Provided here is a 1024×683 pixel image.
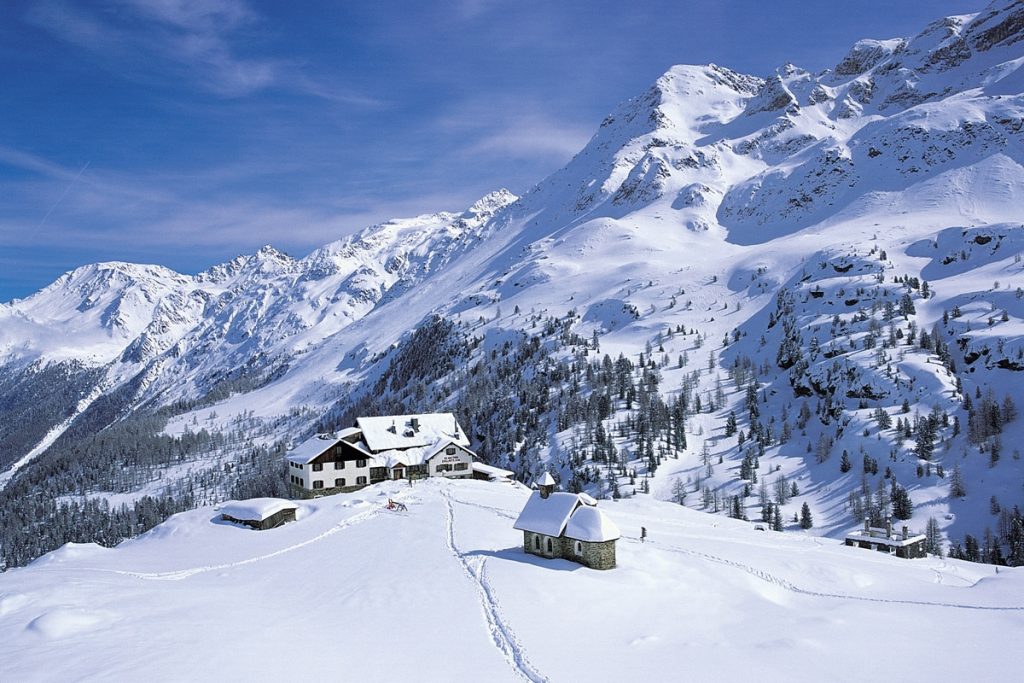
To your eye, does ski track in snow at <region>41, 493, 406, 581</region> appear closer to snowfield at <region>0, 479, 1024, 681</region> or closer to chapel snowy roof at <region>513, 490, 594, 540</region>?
snowfield at <region>0, 479, 1024, 681</region>

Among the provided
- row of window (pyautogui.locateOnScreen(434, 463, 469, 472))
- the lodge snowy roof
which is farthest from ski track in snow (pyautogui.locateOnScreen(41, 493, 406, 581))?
row of window (pyautogui.locateOnScreen(434, 463, 469, 472))

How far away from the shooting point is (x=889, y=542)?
71.0m

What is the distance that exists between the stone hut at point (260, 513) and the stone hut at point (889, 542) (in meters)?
59.4

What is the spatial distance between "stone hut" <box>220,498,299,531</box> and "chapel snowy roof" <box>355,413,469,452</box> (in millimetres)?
24660

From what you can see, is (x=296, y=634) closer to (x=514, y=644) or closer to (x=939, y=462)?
(x=514, y=644)

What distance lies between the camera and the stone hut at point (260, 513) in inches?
2436

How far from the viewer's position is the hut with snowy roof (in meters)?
45.0

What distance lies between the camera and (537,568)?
1732 inches

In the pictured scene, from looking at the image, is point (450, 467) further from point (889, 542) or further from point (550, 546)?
point (889, 542)

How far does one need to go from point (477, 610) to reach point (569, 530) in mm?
12762

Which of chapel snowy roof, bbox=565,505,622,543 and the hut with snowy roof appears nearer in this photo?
chapel snowy roof, bbox=565,505,622,543

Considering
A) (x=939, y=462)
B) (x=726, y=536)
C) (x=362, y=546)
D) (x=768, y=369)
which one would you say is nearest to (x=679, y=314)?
(x=768, y=369)

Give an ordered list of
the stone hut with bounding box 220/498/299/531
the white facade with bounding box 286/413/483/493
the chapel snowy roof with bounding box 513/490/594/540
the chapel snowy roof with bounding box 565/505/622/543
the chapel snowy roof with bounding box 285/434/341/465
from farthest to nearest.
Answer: the white facade with bounding box 286/413/483/493, the chapel snowy roof with bounding box 285/434/341/465, the stone hut with bounding box 220/498/299/531, the chapel snowy roof with bounding box 513/490/594/540, the chapel snowy roof with bounding box 565/505/622/543

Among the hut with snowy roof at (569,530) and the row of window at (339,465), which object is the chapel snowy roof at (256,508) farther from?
the hut with snowy roof at (569,530)
